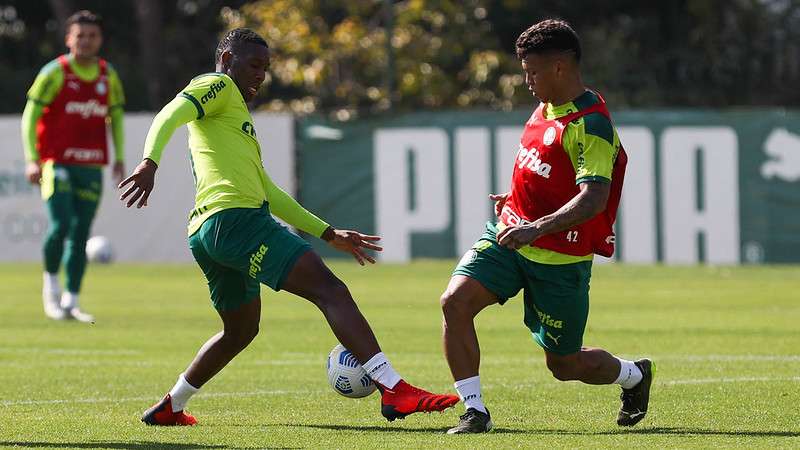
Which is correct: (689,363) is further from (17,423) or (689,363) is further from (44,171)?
(44,171)

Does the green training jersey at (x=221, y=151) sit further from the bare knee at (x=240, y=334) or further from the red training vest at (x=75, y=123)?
the red training vest at (x=75, y=123)

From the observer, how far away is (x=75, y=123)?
1452cm

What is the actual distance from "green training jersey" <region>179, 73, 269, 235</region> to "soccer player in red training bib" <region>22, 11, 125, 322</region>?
6542 millimetres

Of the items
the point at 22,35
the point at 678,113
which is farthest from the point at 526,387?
the point at 22,35

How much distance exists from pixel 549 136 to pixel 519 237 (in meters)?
0.58

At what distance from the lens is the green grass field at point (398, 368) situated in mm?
7562

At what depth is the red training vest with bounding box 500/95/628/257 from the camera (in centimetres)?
767

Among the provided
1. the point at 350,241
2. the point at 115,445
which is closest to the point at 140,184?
the point at 115,445

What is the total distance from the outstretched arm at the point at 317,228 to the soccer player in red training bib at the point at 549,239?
528 millimetres

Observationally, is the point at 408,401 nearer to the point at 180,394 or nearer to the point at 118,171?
the point at 180,394

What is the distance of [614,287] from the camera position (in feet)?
63.0

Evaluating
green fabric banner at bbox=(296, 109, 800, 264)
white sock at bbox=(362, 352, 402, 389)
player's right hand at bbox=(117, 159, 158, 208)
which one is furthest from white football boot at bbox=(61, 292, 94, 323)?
green fabric banner at bbox=(296, 109, 800, 264)

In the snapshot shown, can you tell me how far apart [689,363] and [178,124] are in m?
4.76

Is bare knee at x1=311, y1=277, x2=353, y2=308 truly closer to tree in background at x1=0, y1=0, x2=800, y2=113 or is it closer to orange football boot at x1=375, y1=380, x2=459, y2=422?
orange football boot at x1=375, y1=380, x2=459, y2=422
